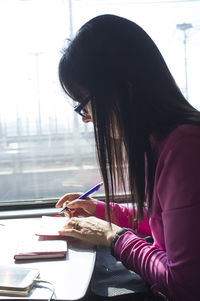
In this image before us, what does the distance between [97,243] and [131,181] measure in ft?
0.68

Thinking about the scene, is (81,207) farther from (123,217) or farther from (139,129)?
(139,129)

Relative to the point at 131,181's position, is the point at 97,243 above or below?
below

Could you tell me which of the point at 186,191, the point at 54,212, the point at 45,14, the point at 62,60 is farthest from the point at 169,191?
the point at 45,14

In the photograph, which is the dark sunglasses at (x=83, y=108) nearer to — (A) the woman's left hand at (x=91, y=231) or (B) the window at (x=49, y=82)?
(A) the woman's left hand at (x=91, y=231)

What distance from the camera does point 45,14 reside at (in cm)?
142

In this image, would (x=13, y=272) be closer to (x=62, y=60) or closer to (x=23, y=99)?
(x=62, y=60)

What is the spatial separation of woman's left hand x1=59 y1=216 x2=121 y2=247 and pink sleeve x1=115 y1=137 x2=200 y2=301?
0.56 ft

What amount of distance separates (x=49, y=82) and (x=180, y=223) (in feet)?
3.19

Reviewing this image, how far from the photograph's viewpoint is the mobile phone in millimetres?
659

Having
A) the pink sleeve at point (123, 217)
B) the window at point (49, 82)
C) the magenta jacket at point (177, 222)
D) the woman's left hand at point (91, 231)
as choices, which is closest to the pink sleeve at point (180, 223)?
the magenta jacket at point (177, 222)

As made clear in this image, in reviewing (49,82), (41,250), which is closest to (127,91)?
(41,250)

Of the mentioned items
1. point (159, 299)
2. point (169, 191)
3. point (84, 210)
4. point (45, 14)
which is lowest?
point (159, 299)

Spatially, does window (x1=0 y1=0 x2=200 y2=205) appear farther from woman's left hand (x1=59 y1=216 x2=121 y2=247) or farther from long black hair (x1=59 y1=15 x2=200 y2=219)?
long black hair (x1=59 y1=15 x2=200 y2=219)

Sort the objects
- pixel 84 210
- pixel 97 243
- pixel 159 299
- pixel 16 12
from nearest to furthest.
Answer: pixel 159 299
pixel 97 243
pixel 84 210
pixel 16 12
